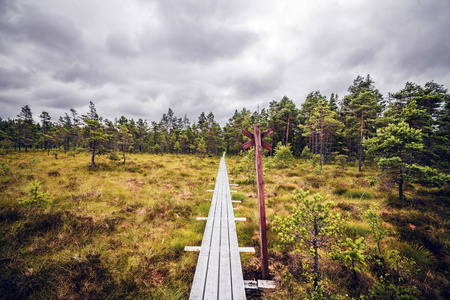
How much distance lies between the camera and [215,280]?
13.5 ft

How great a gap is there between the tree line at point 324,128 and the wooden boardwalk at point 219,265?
11573 millimetres

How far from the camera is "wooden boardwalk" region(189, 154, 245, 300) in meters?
3.78

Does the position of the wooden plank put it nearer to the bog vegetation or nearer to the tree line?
the bog vegetation

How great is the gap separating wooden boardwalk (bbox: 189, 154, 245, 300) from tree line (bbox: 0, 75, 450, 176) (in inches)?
456

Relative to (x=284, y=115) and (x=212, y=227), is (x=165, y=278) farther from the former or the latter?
(x=284, y=115)

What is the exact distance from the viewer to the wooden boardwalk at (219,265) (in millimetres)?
3780

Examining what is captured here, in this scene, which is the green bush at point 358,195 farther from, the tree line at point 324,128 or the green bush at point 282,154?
the green bush at point 282,154

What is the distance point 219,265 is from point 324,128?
22.9 meters

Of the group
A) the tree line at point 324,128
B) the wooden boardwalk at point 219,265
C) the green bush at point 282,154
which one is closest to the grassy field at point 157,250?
the wooden boardwalk at point 219,265

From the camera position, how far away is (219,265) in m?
4.59

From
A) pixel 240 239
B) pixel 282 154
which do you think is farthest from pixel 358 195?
pixel 282 154

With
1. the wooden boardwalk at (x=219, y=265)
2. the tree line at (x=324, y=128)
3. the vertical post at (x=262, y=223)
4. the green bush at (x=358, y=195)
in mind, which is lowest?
the wooden boardwalk at (x=219, y=265)

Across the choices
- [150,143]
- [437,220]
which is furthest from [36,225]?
[150,143]

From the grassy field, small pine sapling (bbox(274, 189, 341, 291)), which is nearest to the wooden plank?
the grassy field
